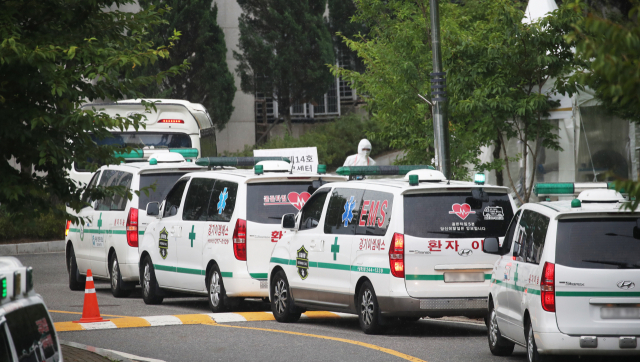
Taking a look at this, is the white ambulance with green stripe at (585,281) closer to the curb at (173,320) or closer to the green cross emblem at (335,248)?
the green cross emblem at (335,248)

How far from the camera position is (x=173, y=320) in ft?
40.7

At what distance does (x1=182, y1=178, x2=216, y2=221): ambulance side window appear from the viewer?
1373cm

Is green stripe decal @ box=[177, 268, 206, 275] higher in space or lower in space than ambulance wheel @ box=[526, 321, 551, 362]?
higher

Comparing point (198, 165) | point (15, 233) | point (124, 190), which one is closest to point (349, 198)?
point (124, 190)

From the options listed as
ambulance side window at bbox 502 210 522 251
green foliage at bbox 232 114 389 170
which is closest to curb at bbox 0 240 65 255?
green foliage at bbox 232 114 389 170

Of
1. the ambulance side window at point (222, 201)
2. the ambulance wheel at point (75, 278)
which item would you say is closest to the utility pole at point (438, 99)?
the ambulance side window at point (222, 201)

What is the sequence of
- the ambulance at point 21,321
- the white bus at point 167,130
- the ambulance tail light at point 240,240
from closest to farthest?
1. the ambulance at point 21,321
2. the ambulance tail light at point 240,240
3. the white bus at point 167,130

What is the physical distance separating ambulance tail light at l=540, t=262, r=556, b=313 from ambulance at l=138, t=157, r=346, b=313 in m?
5.24

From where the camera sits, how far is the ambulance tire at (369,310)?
35.5 feet

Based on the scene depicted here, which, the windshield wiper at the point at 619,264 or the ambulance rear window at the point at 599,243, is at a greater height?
the ambulance rear window at the point at 599,243

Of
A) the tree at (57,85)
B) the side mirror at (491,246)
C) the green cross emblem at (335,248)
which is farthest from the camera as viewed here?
the green cross emblem at (335,248)

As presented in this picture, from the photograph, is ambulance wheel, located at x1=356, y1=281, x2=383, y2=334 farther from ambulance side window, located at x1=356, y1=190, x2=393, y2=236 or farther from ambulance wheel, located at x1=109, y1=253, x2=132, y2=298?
ambulance wheel, located at x1=109, y1=253, x2=132, y2=298

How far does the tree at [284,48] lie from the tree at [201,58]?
93 cm

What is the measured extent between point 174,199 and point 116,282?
7.01ft
